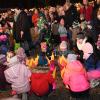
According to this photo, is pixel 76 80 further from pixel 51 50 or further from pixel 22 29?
pixel 22 29

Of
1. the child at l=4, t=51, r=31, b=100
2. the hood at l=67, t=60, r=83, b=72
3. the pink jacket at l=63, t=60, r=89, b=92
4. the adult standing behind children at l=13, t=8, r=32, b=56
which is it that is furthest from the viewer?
the adult standing behind children at l=13, t=8, r=32, b=56

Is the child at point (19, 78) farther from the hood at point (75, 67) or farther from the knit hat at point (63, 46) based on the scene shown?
the knit hat at point (63, 46)

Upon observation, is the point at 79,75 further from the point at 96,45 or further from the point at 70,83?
the point at 96,45

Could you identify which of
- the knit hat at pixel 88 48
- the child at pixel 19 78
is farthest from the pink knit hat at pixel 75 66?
the knit hat at pixel 88 48

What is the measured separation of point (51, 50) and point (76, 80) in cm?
446

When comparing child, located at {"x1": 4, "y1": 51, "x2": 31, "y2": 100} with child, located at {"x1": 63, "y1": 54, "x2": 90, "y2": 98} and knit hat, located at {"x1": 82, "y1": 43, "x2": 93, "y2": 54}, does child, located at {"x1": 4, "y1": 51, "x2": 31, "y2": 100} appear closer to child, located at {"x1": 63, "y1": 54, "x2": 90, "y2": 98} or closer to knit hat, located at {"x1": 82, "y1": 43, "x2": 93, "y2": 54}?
child, located at {"x1": 63, "y1": 54, "x2": 90, "y2": 98}

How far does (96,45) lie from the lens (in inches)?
492

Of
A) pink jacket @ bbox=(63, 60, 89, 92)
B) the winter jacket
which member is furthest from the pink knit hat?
the winter jacket

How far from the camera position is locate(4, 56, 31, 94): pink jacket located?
10.5 metres

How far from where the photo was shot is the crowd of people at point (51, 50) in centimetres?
1045

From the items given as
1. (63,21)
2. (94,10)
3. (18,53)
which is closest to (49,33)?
(63,21)

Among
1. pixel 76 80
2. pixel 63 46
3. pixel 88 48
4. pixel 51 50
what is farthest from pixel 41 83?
pixel 51 50

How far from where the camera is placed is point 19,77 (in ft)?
34.4

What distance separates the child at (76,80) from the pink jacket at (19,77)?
3.32ft
